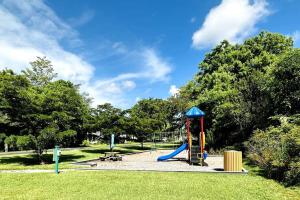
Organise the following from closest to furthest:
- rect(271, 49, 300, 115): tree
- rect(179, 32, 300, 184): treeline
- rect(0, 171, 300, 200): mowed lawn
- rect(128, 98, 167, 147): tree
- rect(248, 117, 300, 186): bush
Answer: rect(0, 171, 300, 200): mowed lawn → rect(248, 117, 300, 186): bush → rect(179, 32, 300, 184): treeline → rect(271, 49, 300, 115): tree → rect(128, 98, 167, 147): tree

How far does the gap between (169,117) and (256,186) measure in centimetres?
4532

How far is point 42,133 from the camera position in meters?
16.7

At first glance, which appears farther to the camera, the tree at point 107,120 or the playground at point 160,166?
the tree at point 107,120

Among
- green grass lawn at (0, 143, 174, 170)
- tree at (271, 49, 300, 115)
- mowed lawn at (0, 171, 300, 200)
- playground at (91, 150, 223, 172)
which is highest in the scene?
tree at (271, 49, 300, 115)

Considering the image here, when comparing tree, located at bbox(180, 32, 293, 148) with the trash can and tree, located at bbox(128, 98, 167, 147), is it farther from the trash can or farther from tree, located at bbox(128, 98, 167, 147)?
the trash can

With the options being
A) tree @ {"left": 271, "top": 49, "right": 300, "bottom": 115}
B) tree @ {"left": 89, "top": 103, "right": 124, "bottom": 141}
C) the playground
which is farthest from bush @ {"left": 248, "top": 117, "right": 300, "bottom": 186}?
tree @ {"left": 89, "top": 103, "right": 124, "bottom": 141}

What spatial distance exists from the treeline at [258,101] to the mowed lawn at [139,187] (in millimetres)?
A: 1453

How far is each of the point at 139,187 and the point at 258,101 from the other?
47.9 ft

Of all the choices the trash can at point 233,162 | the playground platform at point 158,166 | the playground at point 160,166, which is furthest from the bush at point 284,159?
the playground at point 160,166

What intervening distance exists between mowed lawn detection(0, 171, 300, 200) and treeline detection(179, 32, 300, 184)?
145 centimetres

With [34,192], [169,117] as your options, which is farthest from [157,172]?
[169,117]

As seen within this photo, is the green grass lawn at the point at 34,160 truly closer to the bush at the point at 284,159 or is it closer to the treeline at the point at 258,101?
the bush at the point at 284,159

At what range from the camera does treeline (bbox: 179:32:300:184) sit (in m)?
11.3

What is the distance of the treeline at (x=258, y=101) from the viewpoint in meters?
11.3
